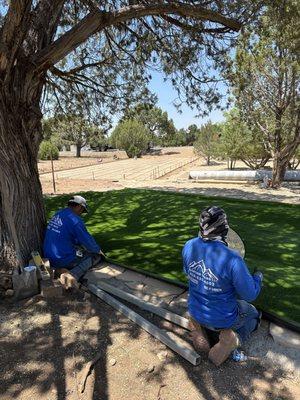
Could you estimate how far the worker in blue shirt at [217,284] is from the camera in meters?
3.43

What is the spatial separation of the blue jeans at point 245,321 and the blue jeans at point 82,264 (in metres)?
2.37

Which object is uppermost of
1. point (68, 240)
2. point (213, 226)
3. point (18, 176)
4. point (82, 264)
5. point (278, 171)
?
point (18, 176)

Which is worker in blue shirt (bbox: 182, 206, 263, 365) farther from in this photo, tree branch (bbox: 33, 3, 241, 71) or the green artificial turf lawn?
tree branch (bbox: 33, 3, 241, 71)

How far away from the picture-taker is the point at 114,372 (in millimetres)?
3486

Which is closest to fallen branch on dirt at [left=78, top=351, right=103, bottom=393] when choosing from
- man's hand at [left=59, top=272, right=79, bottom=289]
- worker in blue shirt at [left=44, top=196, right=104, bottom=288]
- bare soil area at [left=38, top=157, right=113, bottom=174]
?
man's hand at [left=59, top=272, right=79, bottom=289]

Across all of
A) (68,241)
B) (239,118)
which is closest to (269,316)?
(68,241)

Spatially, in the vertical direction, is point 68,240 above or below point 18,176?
below

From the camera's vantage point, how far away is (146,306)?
4.54m

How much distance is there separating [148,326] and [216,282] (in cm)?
111

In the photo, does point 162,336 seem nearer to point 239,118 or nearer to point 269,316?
→ point 269,316

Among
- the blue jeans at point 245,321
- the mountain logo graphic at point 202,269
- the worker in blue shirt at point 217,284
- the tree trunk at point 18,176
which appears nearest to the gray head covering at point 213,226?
the worker in blue shirt at point 217,284

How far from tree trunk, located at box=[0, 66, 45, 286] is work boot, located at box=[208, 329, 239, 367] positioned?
304cm

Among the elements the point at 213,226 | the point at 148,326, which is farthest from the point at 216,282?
the point at 148,326

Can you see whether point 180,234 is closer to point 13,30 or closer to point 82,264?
point 82,264
